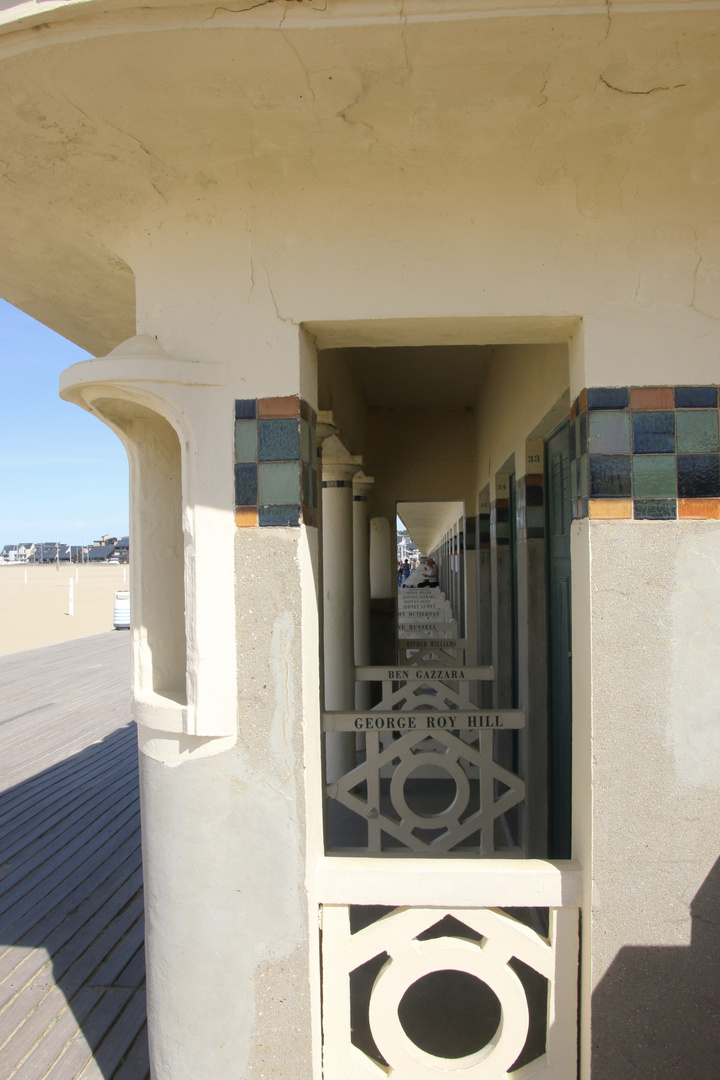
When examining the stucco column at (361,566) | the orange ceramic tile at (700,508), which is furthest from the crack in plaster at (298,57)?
the stucco column at (361,566)

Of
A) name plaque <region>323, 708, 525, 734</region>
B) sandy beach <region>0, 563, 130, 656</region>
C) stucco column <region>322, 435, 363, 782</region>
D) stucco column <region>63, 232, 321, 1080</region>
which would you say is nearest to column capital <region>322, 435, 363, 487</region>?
stucco column <region>322, 435, 363, 782</region>

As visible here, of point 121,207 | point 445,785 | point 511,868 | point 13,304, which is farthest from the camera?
point 445,785

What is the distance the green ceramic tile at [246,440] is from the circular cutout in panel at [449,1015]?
2239 mm

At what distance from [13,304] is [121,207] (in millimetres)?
1256

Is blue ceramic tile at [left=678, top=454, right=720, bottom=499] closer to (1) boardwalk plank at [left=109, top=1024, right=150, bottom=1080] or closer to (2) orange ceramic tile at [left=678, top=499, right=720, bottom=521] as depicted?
(2) orange ceramic tile at [left=678, top=499, right=720, bottom=521]

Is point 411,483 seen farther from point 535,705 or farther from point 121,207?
point 121,207

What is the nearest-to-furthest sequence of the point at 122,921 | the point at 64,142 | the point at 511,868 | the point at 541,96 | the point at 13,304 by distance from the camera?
the point at 541,96, the point at 64,142, the point at 511,868, the point at 13,304, the point at 122,921

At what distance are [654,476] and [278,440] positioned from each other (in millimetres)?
1151

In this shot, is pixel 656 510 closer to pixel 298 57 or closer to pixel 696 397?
pixel 696 397

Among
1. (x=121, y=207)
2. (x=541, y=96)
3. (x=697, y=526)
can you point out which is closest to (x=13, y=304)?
(x=121, y=207)

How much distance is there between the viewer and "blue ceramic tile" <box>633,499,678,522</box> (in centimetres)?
209

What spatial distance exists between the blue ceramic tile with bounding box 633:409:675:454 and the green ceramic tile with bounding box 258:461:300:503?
1.04 meters

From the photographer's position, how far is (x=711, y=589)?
2.09 meters

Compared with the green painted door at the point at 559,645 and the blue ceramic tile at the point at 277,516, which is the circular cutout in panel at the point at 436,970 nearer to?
the blue ceramic tile at the point at 277,516
